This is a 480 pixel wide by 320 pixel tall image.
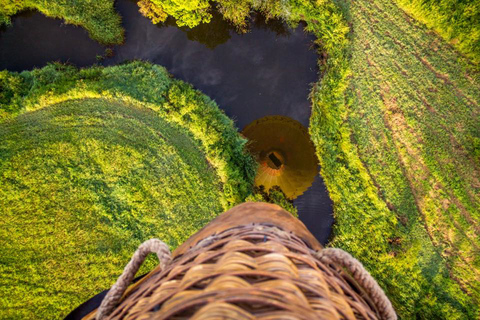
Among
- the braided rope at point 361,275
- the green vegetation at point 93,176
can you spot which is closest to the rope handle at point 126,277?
the braided rope at point 361,275

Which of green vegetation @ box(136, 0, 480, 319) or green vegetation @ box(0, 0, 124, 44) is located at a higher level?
green vegetation @ box(136, 0, 480, 319)

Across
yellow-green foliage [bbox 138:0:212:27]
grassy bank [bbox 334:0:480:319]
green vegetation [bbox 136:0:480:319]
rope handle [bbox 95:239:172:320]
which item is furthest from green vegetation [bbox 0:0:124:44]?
rope handle [bbox 95:239:172:320]

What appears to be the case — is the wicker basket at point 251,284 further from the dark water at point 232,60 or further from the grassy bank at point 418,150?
the grassy bank at point 418,150

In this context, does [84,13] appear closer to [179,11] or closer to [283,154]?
[179,11]

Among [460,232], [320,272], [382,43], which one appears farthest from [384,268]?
[320,272]

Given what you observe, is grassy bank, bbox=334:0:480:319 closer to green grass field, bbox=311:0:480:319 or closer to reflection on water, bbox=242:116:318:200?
green grass field, bbox=311:0:480:319

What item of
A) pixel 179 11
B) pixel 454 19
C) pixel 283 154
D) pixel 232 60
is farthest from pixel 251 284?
pixel 454 19
